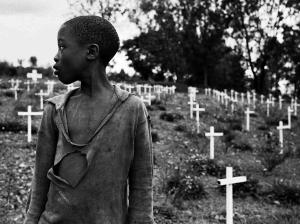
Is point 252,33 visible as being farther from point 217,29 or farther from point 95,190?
point 95,190

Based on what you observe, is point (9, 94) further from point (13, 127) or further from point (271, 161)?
point (271, 161)

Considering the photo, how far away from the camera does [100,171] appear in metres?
1.95

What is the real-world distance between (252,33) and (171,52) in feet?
23.7

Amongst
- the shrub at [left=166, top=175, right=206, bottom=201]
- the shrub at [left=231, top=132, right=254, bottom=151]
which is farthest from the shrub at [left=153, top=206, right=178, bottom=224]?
the shrub at [left=231, top=132, right=254, bottom=151]

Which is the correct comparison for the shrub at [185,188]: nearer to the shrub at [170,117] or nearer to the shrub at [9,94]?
the shrub at [170,117]

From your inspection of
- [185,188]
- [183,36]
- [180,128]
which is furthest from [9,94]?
[183,36]

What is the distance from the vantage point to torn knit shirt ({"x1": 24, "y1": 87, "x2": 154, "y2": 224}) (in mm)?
1938

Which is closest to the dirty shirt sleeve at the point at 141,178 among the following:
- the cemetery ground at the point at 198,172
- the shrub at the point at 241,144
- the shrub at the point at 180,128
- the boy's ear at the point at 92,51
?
the boy's ear at the point at 92,51

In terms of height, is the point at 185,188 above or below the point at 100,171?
below

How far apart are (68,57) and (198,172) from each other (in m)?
6.95

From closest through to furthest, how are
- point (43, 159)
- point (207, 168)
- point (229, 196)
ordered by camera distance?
point (43, 159) → point (229, 196) → point (207, 168)

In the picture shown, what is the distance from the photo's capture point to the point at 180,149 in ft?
34.3

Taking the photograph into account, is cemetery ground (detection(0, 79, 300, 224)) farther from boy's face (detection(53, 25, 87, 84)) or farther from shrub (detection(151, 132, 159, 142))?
boy's face (detection(53, 25, 87, 84))

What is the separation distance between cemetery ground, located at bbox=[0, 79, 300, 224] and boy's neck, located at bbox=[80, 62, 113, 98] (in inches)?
159
